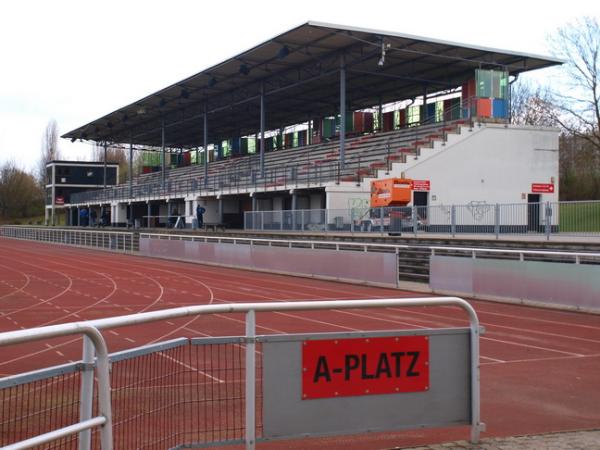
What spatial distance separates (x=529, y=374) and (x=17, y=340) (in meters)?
7.07

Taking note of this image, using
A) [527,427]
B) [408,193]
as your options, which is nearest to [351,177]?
[408,193]

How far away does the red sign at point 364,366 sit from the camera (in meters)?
4.97

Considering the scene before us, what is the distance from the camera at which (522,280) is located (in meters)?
17.1

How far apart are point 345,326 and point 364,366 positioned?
24.9ft

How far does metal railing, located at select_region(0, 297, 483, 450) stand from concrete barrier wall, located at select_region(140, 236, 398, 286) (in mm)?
16676

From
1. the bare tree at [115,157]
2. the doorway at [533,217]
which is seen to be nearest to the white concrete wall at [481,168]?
the doorway at [533,217]

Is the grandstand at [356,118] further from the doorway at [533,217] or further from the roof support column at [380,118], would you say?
the doorway at [533,217]

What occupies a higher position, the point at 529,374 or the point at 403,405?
the point at 403,405

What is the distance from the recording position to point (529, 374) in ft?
29.0

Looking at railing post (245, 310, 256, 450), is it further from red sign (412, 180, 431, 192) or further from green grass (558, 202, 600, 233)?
red sign (412, 180, 431, 192)

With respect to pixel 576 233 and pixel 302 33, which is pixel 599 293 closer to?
pixel 576 233

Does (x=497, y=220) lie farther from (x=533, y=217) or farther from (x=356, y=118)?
(x=356, y=118)

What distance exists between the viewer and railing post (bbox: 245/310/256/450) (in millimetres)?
4895

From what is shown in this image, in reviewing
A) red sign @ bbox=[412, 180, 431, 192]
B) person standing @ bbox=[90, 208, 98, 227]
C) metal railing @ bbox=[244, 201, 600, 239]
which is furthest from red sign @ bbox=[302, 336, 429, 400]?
person standing @ bbox=[90, 208, 98, 227]
